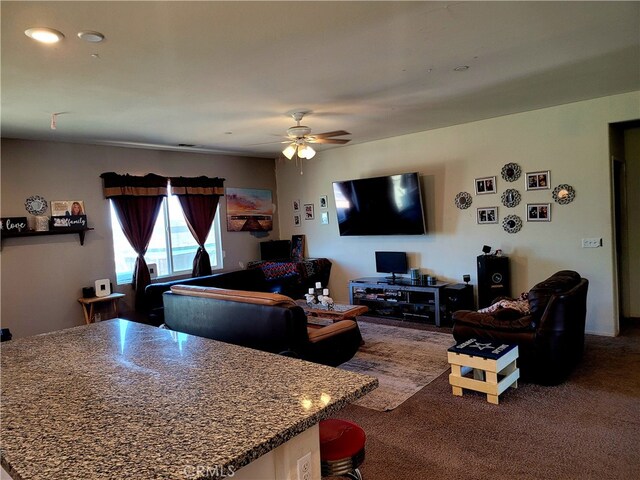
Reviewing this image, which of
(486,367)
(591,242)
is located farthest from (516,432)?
(591,242)

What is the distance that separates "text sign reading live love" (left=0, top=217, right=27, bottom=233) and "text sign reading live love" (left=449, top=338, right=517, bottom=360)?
200 inches

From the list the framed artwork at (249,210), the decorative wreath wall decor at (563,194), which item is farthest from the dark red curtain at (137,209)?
the decorative wreath wall decor at (563,194)

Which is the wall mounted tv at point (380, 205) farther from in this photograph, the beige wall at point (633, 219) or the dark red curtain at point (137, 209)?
the dark red curtain at point (137, 209)

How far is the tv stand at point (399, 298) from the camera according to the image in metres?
6.10

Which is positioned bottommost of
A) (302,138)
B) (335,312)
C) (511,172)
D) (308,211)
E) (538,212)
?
(335,312)

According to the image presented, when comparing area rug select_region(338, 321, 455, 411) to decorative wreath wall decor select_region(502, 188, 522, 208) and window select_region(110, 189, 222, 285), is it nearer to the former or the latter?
decorative wreath wall decor select_region(502, 188, 522, 208)

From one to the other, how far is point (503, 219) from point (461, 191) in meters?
0.72

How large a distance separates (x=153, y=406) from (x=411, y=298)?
209 inches

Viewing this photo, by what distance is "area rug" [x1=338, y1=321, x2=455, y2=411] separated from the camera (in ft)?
12.2

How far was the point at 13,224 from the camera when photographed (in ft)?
16.7

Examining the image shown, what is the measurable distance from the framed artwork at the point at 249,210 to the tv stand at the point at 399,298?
234cm

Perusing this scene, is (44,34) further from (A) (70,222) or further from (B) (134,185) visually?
(B) (134,185)

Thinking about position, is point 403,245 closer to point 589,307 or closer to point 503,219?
point 503,219

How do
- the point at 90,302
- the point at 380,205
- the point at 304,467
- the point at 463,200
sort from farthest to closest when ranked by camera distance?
the point at 380,205 → the point at 463,200 → the point at 90,302 → the point at 304,467
